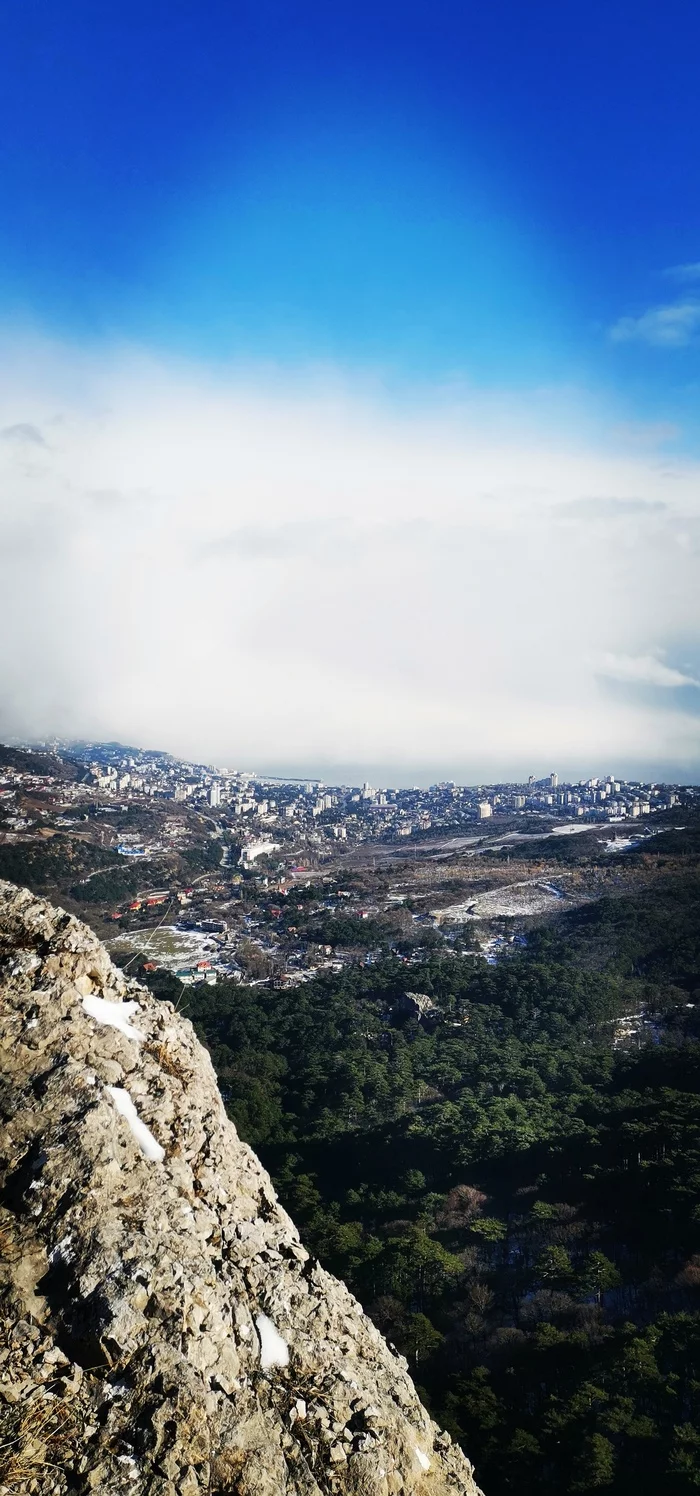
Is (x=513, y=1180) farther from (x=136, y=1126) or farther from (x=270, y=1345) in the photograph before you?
(x=136, y=1126)

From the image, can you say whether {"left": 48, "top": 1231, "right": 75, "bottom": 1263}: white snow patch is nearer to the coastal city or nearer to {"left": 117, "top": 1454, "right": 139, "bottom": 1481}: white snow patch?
{"left": 117, "top": 1454, "right": 139, "bottom": 1481}: white snow patch

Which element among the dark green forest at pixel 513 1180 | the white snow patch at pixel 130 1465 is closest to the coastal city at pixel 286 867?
the dark green forest at pixel 513 1180

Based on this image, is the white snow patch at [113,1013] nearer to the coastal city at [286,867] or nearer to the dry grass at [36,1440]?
the dry grass at [36,1440]

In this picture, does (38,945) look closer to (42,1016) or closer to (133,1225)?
(42,1016)

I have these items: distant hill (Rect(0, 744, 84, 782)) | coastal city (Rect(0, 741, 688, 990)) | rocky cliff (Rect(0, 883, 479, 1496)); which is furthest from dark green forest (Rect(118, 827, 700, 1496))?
distant hill (Rect(0, 744, 84, 782))

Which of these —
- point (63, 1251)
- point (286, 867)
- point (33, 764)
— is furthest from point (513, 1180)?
point (33, 764)

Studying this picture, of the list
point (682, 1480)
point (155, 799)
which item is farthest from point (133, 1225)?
point (155, 799)
